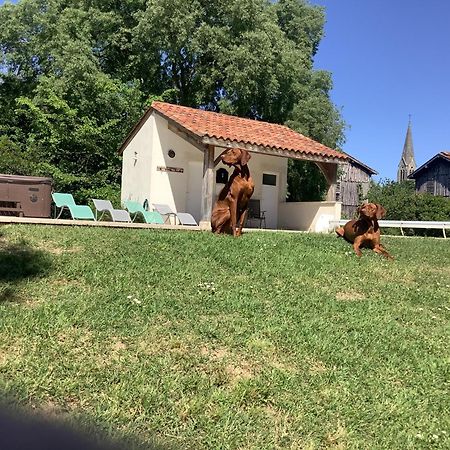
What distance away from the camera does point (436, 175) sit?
37312mm

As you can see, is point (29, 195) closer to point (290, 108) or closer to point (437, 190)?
point (290, 108)

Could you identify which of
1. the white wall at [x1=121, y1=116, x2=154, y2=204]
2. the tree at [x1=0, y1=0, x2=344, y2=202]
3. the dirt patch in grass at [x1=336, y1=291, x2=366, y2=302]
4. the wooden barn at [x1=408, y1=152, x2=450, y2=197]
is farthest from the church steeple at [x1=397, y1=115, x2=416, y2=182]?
the dirt patch in grass at [x1=336, y1=291, x2=366, y2=302]

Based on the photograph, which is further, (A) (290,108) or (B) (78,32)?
(A) (290,108)

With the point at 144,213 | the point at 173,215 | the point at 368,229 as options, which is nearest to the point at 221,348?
the point at 368,229

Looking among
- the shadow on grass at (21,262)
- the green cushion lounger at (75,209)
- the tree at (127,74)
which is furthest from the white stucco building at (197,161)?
the shadow on grass at (21,262)

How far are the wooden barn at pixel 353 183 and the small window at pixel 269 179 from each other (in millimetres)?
29644

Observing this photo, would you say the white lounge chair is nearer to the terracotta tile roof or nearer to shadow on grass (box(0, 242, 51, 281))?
the terracotta tile roof

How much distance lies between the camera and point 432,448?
3.41m

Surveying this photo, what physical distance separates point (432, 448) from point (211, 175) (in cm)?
1061

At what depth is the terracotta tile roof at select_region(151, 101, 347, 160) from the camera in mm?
14461

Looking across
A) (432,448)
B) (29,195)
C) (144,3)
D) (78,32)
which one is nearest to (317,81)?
(144,3)

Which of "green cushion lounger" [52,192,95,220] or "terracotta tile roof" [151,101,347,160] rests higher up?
"terracotta tile roof" [151,101,347,160]

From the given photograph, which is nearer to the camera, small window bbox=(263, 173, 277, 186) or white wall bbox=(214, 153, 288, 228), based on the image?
white wall bbox=(214, 153, 288, 228)

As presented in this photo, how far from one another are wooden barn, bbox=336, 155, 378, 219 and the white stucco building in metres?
30.0
